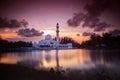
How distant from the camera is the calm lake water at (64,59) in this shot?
7074mm

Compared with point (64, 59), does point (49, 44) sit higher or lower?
higher

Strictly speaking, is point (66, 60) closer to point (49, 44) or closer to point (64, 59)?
point (64, 59)

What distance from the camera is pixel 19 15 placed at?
278 inches

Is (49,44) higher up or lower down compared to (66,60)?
higher up

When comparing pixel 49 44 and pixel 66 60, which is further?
pixel 66 60

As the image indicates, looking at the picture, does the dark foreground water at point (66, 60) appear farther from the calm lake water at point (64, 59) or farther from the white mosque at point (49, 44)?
the white mosque at point (49, 44)

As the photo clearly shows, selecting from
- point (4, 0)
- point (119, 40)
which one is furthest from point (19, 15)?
point (119, 40)

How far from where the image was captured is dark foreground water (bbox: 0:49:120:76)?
23.2 feet

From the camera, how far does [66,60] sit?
23.6ft

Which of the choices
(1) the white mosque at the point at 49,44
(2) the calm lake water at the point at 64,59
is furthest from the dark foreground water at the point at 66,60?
(1) the white mosque at the point at 49,44

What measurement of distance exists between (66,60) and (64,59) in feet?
0.22

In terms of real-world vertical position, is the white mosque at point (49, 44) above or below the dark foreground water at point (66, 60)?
above

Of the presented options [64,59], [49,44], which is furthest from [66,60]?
[49,44]

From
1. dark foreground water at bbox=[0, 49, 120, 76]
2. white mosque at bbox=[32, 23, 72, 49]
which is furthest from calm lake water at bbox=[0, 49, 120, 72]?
white mosque at bbox=[32, 23, 72, 49]
